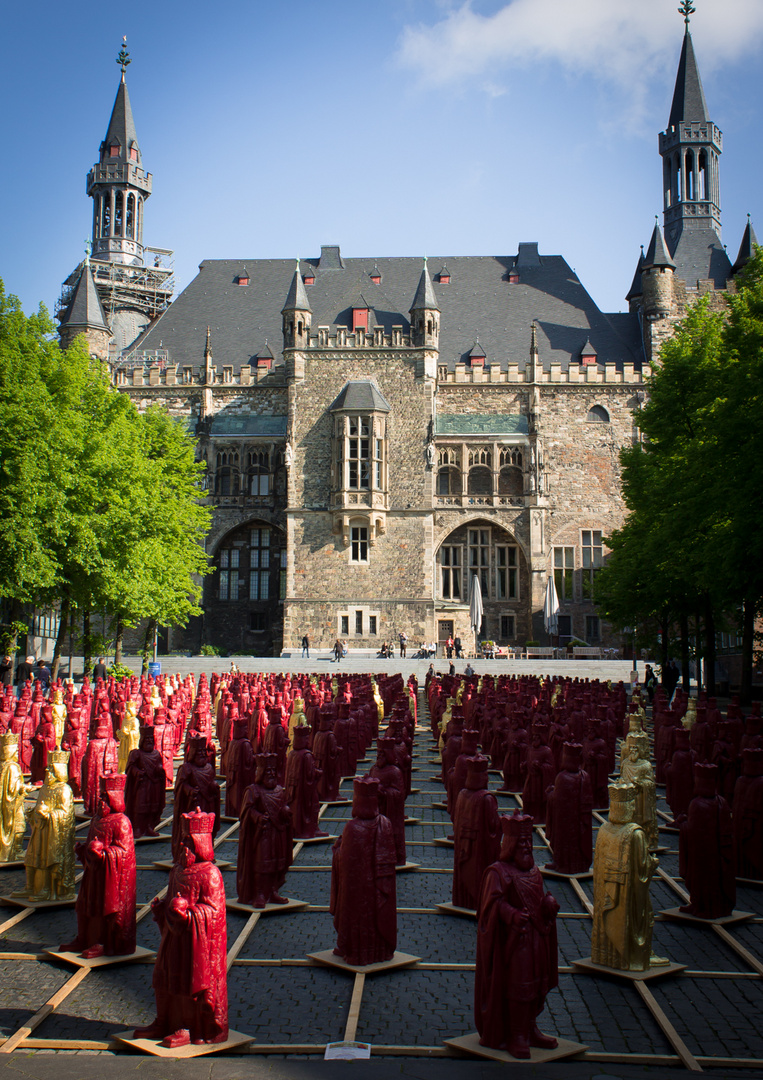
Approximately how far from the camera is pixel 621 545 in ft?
96.2

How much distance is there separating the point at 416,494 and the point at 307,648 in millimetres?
8586

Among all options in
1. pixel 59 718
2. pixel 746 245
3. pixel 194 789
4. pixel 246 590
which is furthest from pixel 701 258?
pixel 194 789

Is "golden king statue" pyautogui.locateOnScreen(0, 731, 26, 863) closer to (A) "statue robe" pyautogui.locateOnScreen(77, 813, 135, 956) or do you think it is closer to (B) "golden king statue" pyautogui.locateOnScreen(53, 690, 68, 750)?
(A) "statue robe" pyautogui.locateOnScreen(77, 813, 135, 956)

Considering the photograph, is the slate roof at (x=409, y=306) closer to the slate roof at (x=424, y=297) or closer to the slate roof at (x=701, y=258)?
the slate roof at (x=424, y=297)

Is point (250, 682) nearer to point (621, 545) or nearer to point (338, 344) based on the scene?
point (621, 545)

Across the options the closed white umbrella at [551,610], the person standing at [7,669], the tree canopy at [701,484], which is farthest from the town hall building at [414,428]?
the person standing at [7,669]

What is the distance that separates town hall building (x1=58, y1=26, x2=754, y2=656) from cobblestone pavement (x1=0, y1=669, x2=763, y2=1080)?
3338 centimetres

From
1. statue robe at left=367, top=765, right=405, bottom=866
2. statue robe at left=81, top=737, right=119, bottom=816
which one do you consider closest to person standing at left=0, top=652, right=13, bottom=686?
statue robe at left=81, top=737, right=119, bottom=816

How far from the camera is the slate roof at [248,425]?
44438 millimetres

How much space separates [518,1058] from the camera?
4.83 meters

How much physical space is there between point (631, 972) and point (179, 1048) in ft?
9.31

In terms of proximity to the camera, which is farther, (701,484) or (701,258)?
(701,258)

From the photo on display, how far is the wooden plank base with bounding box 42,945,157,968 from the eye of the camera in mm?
5988

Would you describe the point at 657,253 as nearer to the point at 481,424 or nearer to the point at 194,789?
the point at 481,424
